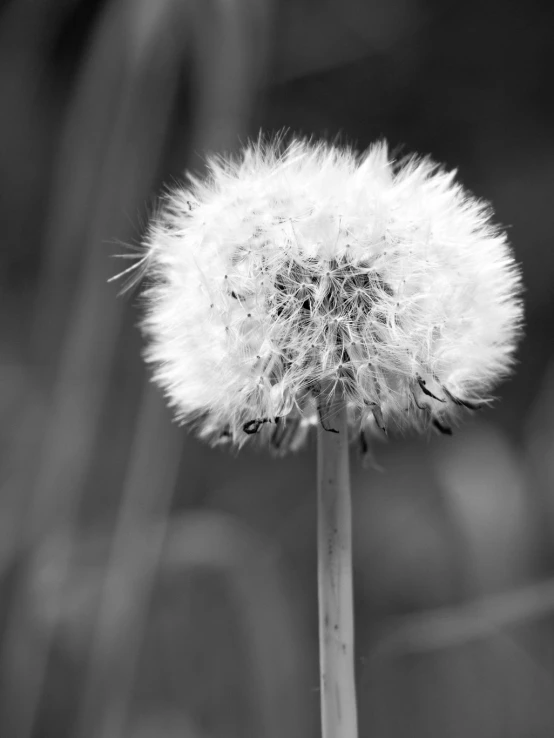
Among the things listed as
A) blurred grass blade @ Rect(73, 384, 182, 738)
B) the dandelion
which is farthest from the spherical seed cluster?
blurred grass blade @ Rect(73, 384, 182, 738)

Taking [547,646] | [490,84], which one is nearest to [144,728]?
[547,646]

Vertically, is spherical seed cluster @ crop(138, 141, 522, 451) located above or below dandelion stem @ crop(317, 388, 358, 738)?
above

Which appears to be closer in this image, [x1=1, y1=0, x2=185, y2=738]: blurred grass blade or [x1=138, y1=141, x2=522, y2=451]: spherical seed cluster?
[x1=138, y1=141, x2=522, y2=451]: spherical seed cluster

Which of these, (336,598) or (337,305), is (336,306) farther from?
(336,598)

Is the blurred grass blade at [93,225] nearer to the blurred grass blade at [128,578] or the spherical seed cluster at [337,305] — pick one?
the blurred grass blade at [128,578]

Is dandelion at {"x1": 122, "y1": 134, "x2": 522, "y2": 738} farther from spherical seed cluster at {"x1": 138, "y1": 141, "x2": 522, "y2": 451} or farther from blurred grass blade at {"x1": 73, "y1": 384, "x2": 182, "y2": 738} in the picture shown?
blurred grass blade at {"x1": 73, "y1": 384, "x2": 182, "y2": 738}

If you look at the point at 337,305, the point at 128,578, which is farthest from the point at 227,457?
the point at 337,305

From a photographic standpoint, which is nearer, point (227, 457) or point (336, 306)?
point (336, 306)
